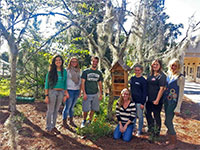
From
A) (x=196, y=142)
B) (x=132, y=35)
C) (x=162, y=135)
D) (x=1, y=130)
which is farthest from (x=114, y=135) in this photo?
(x=132, y=35)

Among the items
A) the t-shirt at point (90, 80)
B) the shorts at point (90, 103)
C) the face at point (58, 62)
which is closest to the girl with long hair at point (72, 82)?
the t-shirt at point (90, 80)

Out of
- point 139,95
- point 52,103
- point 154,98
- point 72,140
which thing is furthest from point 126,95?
point 52,103

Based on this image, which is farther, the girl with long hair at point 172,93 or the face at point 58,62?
the face at point 58,62

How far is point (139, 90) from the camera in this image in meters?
3.21

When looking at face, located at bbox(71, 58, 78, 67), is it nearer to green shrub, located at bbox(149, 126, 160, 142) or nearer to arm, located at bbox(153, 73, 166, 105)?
arm, located at bbox(153, 73, 166, 105)

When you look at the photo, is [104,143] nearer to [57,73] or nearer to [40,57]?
[57,73]

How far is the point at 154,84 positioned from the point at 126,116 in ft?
2.68

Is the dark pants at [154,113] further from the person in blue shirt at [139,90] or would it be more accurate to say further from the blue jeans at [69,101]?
the blue jeans at [69,101]

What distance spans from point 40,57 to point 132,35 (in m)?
3.94

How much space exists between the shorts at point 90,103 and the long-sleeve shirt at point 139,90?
853 mm

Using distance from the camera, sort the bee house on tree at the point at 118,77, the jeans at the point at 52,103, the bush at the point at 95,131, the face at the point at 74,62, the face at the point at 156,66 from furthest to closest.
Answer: the bee house on tree at the point at 118,77, the face at the point at 74,62, the bush at the point at 95,131, the jeans at the point at 52,103, the face at the point at 156,66

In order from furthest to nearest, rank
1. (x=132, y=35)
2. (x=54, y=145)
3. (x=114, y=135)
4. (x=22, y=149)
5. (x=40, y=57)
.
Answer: (x=40, y=57) < (x=132, y=35) < (x=114, y=135) < (x=54, y=145) < (x=22, y=149)

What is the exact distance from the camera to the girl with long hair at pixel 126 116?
3104 mm

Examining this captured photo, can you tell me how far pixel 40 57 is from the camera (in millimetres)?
6578
